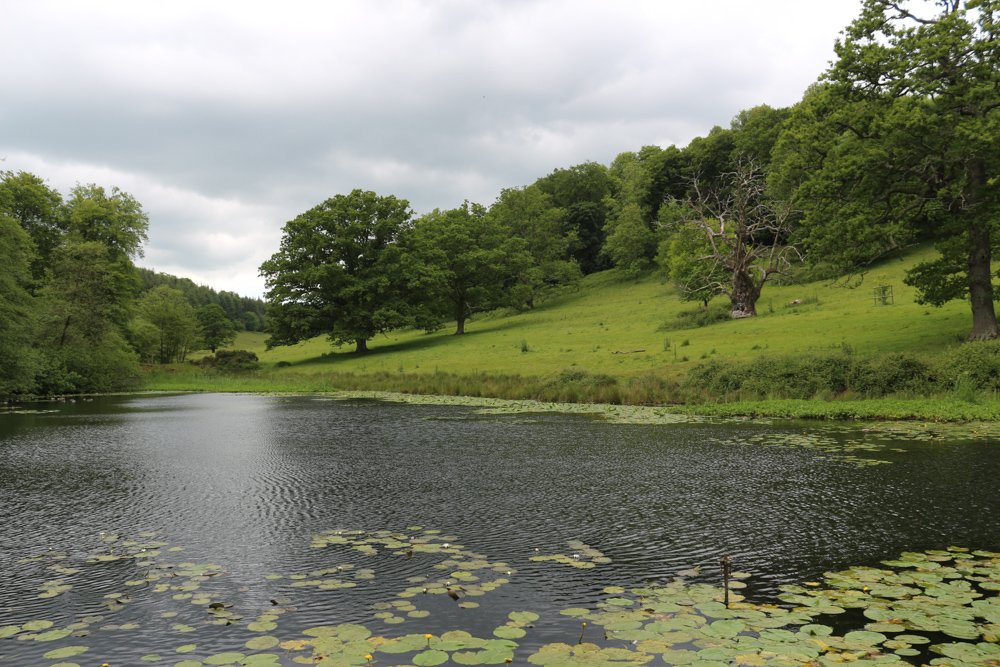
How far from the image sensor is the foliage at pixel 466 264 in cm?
6338

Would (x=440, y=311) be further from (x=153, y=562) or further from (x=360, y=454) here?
(x=153, y=562)

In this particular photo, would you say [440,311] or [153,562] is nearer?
[153,562]

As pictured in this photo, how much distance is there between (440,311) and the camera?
6450 cm

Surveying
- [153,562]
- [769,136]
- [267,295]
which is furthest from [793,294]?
[153,562]

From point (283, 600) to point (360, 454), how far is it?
28.9 ft

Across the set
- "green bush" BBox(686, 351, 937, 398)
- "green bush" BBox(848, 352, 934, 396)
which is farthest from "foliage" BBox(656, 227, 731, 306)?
"green bush" BBox(848, 352, 934, 396)

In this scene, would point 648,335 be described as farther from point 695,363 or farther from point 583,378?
point 583,378

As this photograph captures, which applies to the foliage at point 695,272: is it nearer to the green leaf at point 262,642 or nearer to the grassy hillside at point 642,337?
the grassy hillside at point 642,337

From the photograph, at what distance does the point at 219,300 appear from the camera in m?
162

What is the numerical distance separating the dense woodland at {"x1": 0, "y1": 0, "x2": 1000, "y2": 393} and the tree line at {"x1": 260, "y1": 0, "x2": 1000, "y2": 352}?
111mm

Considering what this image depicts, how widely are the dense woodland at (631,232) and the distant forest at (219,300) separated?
160ft

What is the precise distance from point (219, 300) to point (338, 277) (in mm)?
117599

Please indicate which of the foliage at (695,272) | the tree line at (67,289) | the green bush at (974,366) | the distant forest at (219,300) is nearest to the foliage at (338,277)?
the tree line at (67,289)

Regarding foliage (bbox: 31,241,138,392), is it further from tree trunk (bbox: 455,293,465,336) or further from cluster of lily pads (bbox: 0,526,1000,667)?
cluster of lily pads (bbox: 0,526,1000,667)
